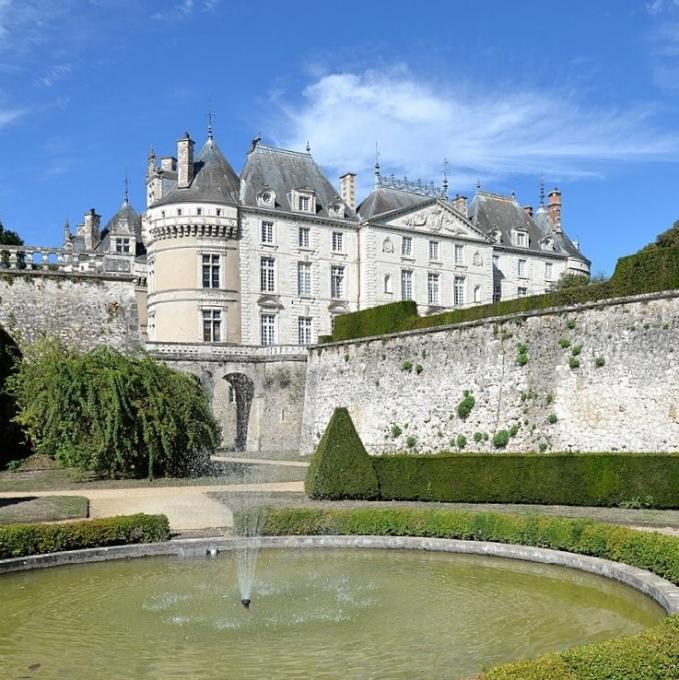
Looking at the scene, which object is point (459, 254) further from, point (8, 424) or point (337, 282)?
point (8, 424)

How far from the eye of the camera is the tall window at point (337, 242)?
36.8 meters

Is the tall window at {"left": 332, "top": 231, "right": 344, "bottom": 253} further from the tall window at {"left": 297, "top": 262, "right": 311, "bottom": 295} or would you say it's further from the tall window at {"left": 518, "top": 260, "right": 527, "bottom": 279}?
the tall window at {"left": 518, "top": 260, "right": 527, "bottom": 279}

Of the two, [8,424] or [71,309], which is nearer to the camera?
[8,424]

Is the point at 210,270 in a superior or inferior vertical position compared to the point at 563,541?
superior

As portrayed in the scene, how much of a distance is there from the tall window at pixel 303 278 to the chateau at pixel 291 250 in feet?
0.15

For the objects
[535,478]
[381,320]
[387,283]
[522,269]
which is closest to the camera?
[535,478]

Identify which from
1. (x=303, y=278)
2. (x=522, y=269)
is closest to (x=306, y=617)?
(x=303, y=278)

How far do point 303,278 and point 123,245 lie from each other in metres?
12.5

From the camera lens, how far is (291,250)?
35438 millimetres

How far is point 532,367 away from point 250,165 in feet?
68.8

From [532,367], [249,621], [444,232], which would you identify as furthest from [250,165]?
→ [249,621]

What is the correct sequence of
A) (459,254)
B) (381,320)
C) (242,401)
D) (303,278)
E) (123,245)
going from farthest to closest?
(123,245) → (459,254) → (303,278) → (242,401) → (381,320)

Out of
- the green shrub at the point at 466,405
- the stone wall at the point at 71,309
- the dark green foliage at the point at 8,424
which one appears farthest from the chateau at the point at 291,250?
the green shrub at the point at 466,405

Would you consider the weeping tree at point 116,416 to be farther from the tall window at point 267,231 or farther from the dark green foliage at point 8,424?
the tall window at point 267,231
